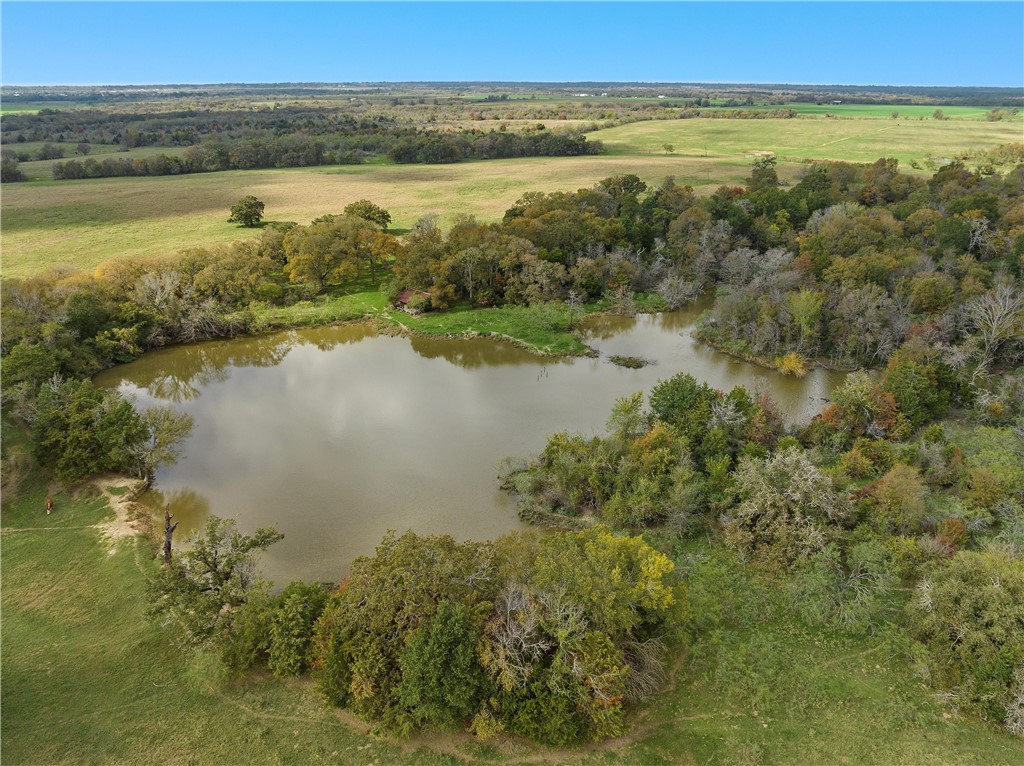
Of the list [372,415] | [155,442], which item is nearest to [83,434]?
[155,442]

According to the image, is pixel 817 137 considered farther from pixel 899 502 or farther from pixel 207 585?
pixel 207 585

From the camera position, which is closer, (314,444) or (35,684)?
(35,684)

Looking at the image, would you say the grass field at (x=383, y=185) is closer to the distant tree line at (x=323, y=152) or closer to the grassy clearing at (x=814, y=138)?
the grassy clearing at (x=814, y=138)

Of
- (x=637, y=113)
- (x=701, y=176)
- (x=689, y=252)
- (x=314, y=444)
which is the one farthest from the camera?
(x=637, y=113)

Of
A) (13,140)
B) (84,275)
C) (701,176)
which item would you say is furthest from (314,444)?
(13,140)

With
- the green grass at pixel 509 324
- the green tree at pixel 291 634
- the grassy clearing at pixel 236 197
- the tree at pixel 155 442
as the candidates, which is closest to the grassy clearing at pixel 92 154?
the grassy clearing at pixel 236 197

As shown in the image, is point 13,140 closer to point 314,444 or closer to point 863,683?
point 314,444

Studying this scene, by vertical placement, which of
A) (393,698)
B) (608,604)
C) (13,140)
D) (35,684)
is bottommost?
(35,684)
